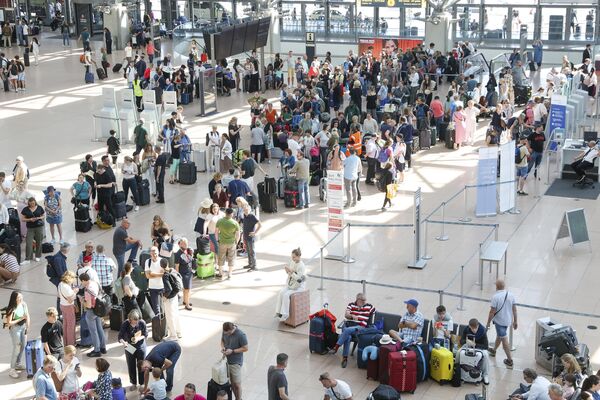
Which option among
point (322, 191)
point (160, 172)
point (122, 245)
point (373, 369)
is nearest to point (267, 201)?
point (322, 191)

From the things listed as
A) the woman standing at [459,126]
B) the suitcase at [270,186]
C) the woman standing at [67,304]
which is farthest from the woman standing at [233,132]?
the woman standing at [67,304]

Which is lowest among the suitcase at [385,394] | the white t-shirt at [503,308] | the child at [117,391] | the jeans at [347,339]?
the jeans at [347,339]

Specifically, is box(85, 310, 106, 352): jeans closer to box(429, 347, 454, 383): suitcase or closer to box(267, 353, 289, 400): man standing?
box(267, 353, 289, 400): man standing

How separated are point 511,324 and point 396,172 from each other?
8.71 meters

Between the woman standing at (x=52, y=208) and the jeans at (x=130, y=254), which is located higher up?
the woman standing at (x=52, y=208)

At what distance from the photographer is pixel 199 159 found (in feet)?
78.8

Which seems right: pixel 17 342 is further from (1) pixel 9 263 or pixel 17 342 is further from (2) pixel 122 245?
(1) pixel 9 263

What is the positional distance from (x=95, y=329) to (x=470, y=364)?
17.4 ft

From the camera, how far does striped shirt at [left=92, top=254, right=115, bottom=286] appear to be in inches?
599

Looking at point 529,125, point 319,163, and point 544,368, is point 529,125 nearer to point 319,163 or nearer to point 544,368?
point 319,163

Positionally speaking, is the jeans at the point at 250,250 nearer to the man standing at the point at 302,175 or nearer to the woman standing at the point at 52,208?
the man standing at the point at 302,175

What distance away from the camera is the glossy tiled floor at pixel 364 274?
13.7 meters

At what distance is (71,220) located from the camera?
2067cm

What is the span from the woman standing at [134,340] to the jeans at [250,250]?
4247 mm
